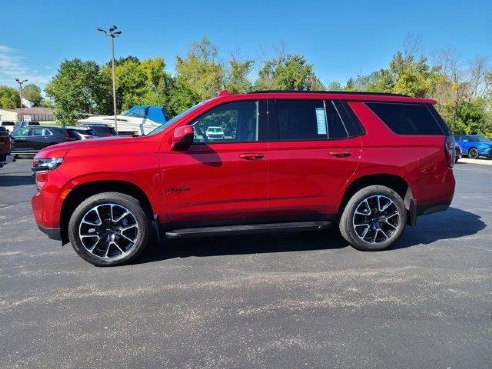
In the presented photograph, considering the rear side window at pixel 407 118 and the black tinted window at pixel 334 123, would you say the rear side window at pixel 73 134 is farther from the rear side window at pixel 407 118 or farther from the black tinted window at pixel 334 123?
the rear side window at pixel 407 118

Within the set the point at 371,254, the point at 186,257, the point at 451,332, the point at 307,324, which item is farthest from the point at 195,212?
the point at 451,332

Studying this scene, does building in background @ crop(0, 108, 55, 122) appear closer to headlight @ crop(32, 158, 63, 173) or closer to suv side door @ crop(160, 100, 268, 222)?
headlight @ crop(32, 158, 63, 173)

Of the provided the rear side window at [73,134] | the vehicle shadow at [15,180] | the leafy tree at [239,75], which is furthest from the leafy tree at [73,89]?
the vehicle shadow at [15,180]

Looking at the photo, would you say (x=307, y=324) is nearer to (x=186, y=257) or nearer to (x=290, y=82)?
(x=186, y=257)

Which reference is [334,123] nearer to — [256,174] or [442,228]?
[256,174]

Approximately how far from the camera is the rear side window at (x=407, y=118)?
4973 millimetres

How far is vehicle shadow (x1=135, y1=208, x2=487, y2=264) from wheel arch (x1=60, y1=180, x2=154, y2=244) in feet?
2.35

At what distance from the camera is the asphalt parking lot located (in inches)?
109

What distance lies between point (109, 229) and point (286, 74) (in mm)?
38555

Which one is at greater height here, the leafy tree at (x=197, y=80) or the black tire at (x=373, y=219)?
the leafy tree at (x=197, y=80)

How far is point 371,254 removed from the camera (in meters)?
4.88

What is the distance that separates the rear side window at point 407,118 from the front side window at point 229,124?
4.99 ft

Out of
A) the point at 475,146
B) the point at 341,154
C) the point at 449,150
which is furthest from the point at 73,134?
the point at 475,146

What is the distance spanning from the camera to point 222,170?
4.41 metres
